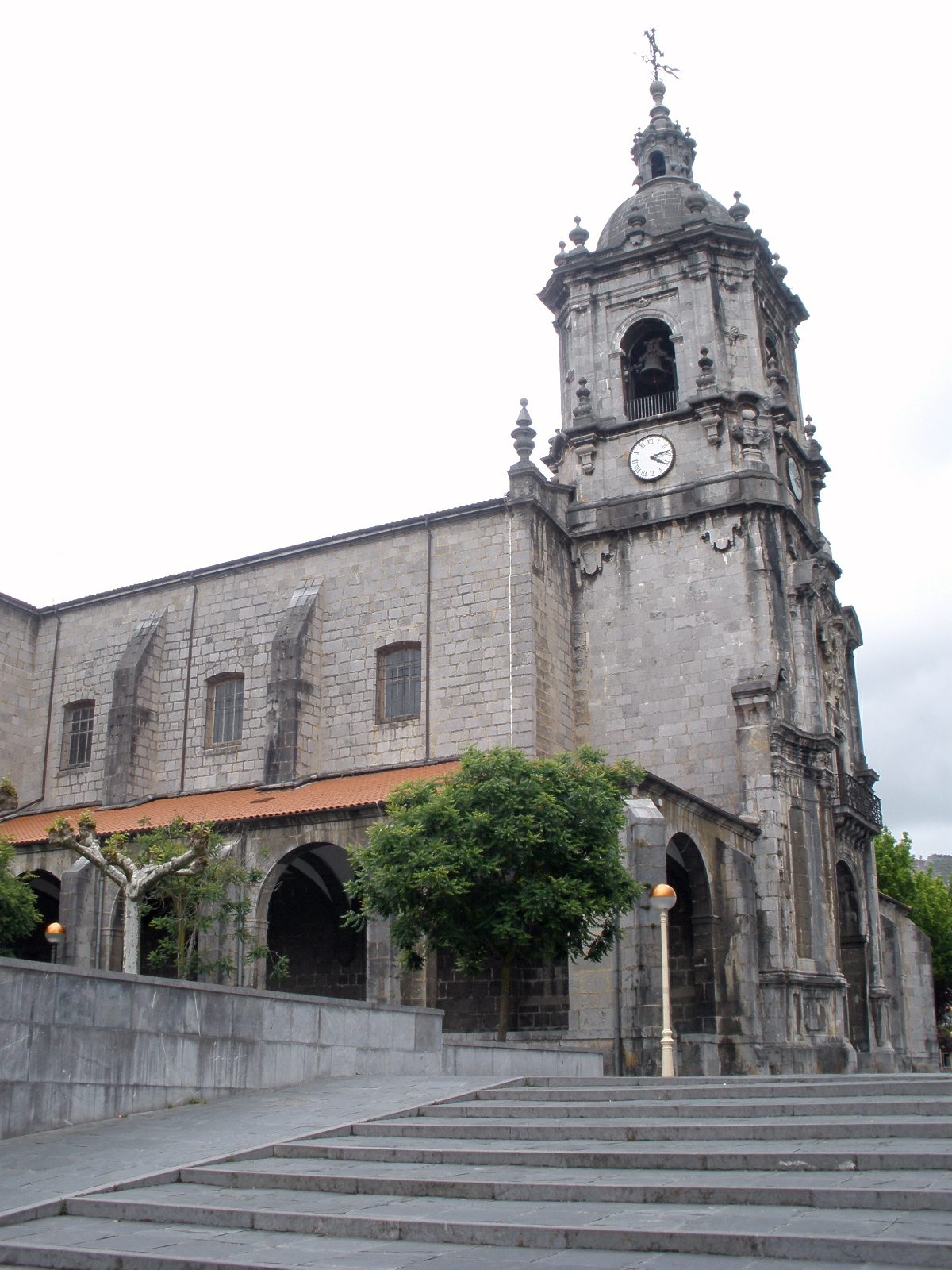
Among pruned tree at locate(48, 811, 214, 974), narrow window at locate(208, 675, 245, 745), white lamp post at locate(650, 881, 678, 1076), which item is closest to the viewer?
white lamp post at locate(650, 881, 678, 1076)

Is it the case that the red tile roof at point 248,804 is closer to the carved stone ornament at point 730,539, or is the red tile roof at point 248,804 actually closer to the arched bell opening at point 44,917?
the arched bell opening at point 44,917

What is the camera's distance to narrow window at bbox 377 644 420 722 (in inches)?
1169

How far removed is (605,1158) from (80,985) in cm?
580

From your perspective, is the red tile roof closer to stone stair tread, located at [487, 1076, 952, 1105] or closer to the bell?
stone stair tread, located at [487, 1076, 952, 1105]

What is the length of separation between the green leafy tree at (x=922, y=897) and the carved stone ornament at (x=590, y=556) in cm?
1788

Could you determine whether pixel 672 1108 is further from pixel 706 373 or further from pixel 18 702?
pixel 18 702

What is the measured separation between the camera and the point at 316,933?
2906 centimetres

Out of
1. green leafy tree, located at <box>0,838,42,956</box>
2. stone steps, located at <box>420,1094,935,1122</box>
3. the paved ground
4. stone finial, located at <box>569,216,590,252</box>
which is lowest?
the paved ground

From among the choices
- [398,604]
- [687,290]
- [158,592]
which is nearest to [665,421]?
[687,290]

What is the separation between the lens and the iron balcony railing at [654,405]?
32250mm

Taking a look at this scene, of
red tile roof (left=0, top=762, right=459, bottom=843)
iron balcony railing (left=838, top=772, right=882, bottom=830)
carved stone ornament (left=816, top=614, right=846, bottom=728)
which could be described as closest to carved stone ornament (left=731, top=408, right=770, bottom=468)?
carved stone ornament (left=816, top=614, right=846, bottom=728)

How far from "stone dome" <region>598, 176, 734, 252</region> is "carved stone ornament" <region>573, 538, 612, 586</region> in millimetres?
8938

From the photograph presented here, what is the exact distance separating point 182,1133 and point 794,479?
25.9 meters

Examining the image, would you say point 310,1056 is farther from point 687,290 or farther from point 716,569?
point 687,290
